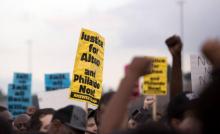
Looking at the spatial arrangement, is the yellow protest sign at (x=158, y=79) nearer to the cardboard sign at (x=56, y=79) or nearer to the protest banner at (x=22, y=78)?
the cardboard sign at (x=56, y=79)

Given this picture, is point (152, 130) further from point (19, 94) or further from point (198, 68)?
point (19, 94)

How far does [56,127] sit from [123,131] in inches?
71.4

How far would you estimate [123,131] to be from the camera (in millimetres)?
3266

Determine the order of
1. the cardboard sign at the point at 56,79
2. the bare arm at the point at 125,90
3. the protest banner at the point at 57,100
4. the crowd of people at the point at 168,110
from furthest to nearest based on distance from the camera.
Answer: the cardboard sign at the point at 56,79 < the protest banner at the point at 57,100 < the bare arm at the point at 125,90 < the crowd of people at the point at 168,110

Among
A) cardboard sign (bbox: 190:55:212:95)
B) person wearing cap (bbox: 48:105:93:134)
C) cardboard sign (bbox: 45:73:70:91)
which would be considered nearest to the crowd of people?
person wearing cap (bbox: 48:105:93:134)

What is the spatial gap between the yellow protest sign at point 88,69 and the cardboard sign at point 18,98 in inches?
280

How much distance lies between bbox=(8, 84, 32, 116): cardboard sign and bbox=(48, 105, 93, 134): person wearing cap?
11.2 m

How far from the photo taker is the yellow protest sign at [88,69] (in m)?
9.05

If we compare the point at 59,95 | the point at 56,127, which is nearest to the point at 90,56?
the point at 59,95

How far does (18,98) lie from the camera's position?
57.1 ft

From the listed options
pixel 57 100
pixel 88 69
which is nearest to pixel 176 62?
pixel 88 69

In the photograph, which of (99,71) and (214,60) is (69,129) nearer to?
(214,60)

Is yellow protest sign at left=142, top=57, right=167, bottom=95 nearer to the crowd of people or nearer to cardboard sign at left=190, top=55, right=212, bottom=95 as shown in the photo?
cardboard sign at left=190, top=55, right=212, bottom=95

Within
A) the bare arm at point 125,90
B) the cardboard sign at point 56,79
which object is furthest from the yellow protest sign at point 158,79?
the bare arm at point 125,90
